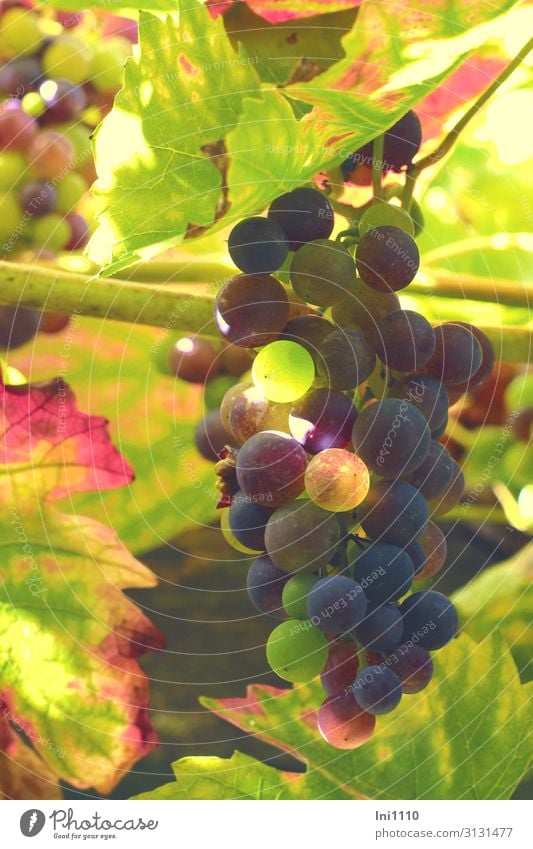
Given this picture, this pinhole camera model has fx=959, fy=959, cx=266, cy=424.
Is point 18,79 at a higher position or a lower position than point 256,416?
higher

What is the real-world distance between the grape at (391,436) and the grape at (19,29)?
0.38 m

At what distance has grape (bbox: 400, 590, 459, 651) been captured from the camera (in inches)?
17.1

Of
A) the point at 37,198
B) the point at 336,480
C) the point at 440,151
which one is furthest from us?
the point at 37,198

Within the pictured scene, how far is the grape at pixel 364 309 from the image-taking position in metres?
0.43

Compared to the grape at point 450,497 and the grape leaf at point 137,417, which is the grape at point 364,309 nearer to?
the grape at point 450,497

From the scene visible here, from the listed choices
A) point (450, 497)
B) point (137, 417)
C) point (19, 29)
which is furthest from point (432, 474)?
point (19, 29)

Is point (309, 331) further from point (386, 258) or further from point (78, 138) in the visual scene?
point (78, 138)

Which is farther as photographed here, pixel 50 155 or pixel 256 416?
pixel 50 155

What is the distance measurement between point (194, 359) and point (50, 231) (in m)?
0.12

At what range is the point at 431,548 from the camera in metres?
0.47

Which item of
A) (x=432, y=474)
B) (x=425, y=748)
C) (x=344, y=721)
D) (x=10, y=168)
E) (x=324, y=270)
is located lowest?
(x=425, y=748)

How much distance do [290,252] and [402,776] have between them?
363 mm

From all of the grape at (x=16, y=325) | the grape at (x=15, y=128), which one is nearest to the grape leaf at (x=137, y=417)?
the grape at (x=16, y=325)

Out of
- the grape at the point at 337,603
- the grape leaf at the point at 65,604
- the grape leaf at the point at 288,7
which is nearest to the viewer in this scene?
the grape at the point at 337,603
